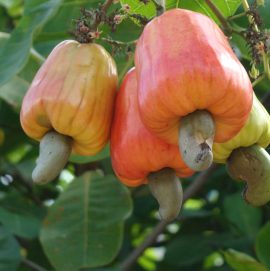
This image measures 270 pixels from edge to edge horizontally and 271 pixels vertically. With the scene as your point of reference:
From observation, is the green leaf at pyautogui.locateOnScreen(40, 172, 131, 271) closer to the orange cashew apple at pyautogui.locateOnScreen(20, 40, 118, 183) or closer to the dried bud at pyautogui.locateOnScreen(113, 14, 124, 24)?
the orange cashew apple at pyautogui.locateOnScreen(20, 40, 118, 183)

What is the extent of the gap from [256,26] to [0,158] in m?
1.29

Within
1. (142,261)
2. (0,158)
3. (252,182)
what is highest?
(252,182)

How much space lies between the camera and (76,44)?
135 cm

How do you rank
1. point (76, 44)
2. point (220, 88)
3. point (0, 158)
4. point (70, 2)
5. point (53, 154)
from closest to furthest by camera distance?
point (220, 88), point (53, 154), point (76, 44), point (70, 2), point (0, 158)

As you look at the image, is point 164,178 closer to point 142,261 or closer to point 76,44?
point 76,44

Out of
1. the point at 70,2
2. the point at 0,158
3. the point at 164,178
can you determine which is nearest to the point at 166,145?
the point at 164,178

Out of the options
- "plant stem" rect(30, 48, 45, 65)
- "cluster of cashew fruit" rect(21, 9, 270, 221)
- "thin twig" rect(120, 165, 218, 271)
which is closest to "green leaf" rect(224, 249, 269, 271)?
"thin twig" rect(120, 165, 218, 271)

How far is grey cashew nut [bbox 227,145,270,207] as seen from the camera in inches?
50.5

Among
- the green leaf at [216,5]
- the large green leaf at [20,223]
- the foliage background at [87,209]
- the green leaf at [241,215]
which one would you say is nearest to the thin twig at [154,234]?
the foliage background at [87,209]

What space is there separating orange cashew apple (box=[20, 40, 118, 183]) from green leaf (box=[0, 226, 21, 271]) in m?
0.80

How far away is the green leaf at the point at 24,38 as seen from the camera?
1.55 metres

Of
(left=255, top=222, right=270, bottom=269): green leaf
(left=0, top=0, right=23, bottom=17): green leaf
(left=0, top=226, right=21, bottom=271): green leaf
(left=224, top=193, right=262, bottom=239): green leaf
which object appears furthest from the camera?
(left=0, top=0, right=23, bottom=17): green leaf

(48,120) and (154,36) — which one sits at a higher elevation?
(154,36)

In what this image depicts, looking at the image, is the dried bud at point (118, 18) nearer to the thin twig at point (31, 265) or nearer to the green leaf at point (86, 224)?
the green leaf at point (86, 224)
